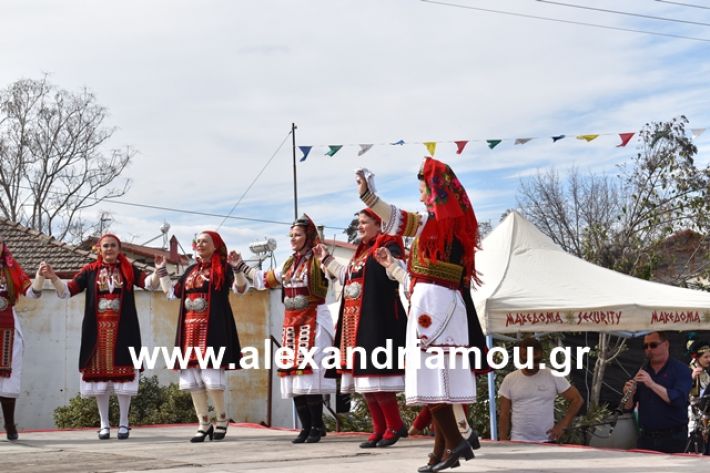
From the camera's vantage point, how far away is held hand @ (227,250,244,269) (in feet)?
28.0

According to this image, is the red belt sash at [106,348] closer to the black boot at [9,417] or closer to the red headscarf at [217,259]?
the black boot at [9,417]

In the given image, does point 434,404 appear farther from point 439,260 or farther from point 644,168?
point 644,168

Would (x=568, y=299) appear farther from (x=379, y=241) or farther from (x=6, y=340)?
(x=6, y=340)

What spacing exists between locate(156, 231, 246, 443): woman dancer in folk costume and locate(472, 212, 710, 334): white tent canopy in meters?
2.12

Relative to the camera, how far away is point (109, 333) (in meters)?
9.17

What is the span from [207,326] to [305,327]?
2.93ft

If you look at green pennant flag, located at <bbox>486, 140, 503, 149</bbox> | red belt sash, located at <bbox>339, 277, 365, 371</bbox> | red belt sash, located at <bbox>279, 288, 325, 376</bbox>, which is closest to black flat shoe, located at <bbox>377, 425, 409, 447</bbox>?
red belt sash, located at <bbox>339, 277, 365, 371</bbox>

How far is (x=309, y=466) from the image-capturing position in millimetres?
6082

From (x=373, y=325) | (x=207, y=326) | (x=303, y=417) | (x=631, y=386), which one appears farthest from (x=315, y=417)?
(x=631, y=386)

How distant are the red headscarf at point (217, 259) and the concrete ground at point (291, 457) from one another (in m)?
1.32

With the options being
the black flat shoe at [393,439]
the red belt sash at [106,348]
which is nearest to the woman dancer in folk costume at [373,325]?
the black flat shoe at [393,439]

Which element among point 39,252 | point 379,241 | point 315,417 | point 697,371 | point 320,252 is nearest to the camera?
point 379,241

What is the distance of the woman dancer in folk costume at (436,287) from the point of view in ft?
18.9

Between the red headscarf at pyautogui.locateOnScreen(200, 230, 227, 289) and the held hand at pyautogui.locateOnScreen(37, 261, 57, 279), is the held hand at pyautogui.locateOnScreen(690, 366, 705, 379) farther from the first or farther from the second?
the held hand at pyautogui.locateOnScreen(37, 261, 57, 279)
